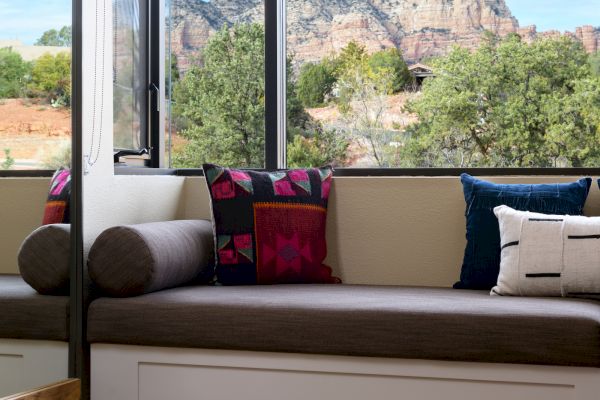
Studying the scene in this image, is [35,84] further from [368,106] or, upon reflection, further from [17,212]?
[368,106]

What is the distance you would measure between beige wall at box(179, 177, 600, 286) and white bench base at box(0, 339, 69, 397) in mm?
1125

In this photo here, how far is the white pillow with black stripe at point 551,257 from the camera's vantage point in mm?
2711

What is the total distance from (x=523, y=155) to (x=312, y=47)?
1060 mm

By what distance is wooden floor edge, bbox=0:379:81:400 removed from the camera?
263cm

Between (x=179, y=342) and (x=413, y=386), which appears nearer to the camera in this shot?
(x=413, y=386)

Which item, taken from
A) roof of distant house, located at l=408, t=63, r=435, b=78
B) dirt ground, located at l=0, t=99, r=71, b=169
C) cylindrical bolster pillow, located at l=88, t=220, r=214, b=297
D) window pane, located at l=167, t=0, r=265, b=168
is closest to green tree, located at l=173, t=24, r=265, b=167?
window pane, located at l=167, t=0, r=265, b=168

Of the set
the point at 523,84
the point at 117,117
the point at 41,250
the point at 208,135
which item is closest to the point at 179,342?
the point at 41,250

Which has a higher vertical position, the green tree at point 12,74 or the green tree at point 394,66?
the green tree at point 394,66

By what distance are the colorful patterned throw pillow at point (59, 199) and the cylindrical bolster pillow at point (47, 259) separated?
0.02 m

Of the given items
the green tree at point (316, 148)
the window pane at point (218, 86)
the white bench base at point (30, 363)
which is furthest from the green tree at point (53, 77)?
the green tree at point (316, 148)

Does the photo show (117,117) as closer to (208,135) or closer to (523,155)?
(208,135)

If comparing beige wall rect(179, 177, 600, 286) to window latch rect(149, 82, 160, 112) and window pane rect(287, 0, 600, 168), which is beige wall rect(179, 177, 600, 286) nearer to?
window pane rect(287, 0, 600, 168)

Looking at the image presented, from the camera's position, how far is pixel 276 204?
3.20 m

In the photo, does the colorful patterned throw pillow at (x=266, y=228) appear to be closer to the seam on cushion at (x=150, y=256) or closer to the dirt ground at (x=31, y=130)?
the seam on cushion at (x=150, y=256)
